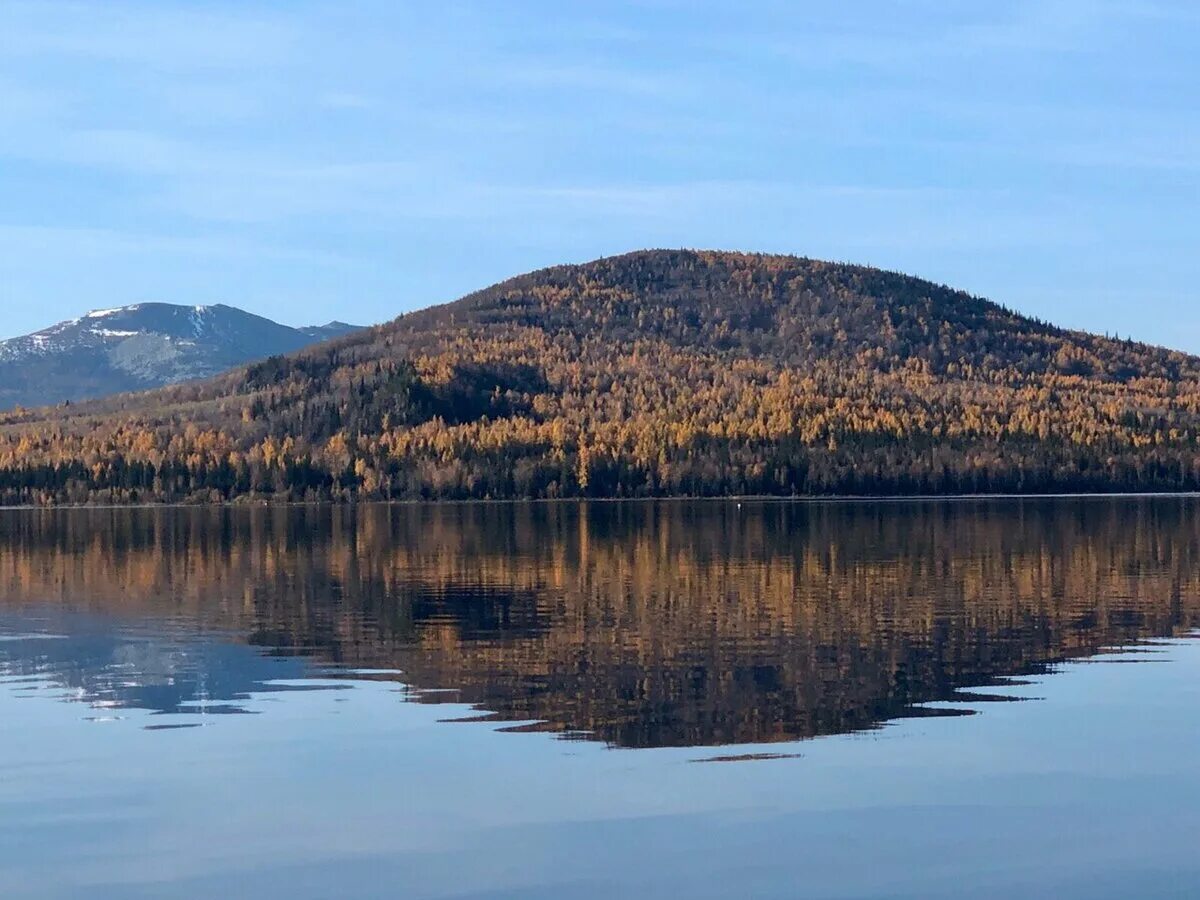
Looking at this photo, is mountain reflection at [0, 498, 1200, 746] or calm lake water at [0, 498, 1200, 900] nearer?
calm lake water at [0, 498, 1200, 900]

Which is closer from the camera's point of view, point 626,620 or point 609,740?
point 609,740

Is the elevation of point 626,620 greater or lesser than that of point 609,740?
greater

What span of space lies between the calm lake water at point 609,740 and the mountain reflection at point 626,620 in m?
0.25

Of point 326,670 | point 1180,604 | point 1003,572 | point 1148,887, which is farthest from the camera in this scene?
point 1003,572

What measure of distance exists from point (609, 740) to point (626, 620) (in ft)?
82.2

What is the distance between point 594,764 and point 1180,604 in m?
38.9

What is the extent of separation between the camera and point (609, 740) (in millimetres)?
38406

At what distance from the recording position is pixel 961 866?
28188 mm

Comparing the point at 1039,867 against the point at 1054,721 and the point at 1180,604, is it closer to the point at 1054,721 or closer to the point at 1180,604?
the point at 1054,721

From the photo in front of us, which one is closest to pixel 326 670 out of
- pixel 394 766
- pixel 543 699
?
pixel 543 699

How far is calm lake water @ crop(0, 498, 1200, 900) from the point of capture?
28.6 meters

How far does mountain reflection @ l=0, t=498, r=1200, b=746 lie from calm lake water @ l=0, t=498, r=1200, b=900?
254 millimetres

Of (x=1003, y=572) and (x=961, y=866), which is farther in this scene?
(x=1003, y=572)

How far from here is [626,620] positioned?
2498 inches
